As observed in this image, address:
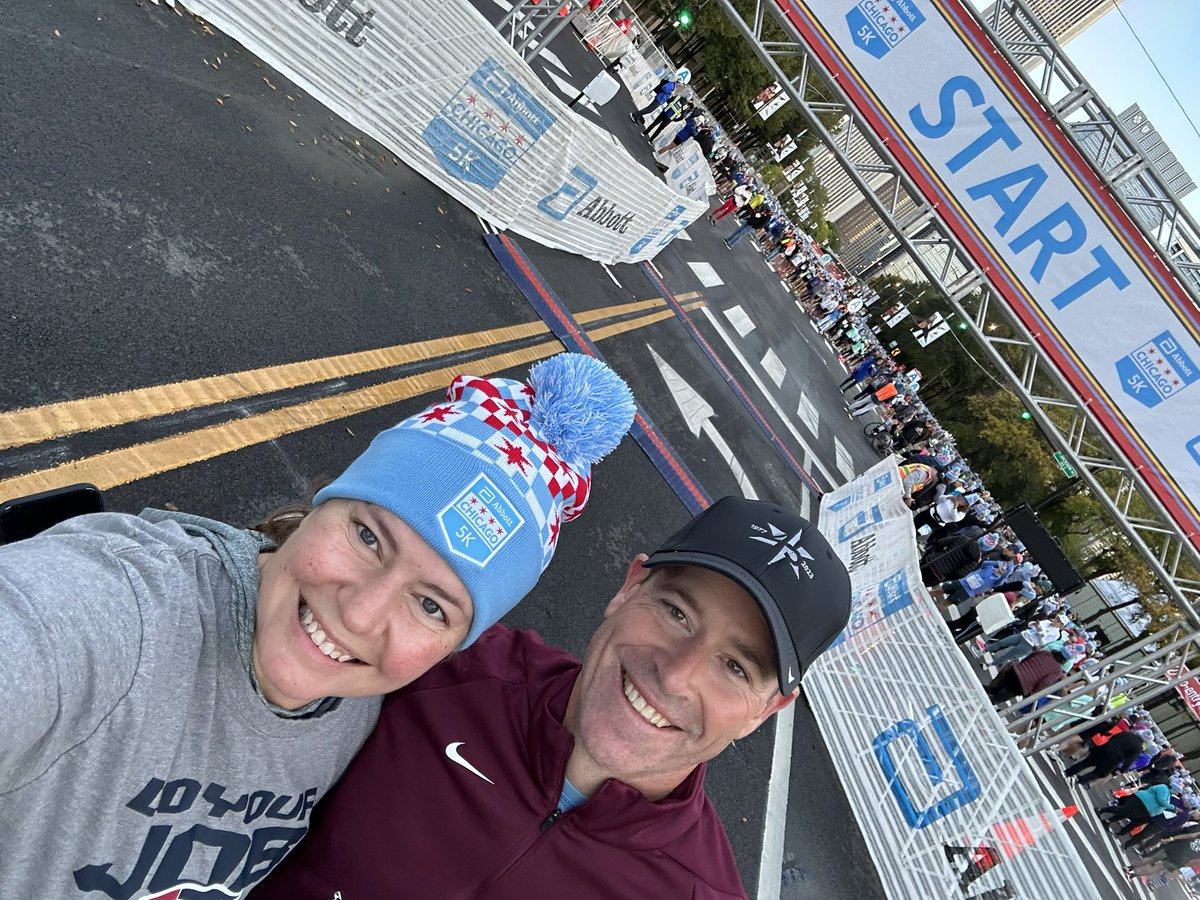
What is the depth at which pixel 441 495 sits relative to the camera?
1805 mm

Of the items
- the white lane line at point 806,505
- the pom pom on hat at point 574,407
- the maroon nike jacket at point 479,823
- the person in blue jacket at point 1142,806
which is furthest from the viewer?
the white lane line at point 806,505

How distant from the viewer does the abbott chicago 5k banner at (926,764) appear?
5.26m

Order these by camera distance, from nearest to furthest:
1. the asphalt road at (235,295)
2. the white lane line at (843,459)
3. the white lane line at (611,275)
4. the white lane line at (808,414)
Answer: the asphalt road at (235,295) < the white lane line at (611,275) < the white lane line at (843,459) < the white lane line at (808,414)

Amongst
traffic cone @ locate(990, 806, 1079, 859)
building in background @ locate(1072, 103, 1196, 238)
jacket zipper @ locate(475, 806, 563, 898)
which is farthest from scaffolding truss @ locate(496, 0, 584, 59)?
traffic cone @ locate(990, 806, 1079, 859)

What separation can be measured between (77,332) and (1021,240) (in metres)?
7.84

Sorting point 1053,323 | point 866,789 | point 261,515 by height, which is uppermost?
point 261,515

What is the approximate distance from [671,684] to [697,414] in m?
8.34

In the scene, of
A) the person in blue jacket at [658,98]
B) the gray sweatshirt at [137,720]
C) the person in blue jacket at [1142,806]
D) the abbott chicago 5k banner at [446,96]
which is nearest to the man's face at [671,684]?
the gray sweatshirt at [137,720]

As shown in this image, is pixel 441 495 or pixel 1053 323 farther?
pixel 1053 323

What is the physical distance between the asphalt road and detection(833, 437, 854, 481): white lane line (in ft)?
25.9

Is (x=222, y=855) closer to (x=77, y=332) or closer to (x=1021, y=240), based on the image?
(x=77, y=332)

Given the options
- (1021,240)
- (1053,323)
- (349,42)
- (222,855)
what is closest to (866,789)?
(1053,323)

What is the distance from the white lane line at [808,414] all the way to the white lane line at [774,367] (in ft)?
2.54

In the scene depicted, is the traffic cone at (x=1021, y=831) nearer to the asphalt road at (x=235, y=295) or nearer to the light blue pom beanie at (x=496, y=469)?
the asphalt road at (x=235, y=295)
